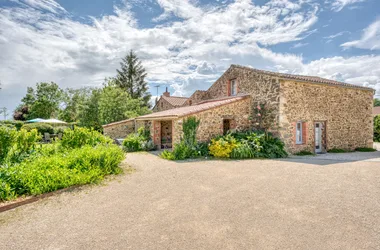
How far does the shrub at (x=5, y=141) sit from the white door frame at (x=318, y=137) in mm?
14714

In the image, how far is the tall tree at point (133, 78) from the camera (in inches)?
1291

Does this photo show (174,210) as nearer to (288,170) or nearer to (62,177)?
(62,177)

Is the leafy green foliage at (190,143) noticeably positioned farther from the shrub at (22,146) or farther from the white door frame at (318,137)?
the white door frame at (318,137)

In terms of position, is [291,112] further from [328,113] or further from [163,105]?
[163,105]

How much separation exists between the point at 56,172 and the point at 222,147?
7.08 metres

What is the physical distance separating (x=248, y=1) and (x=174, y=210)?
944 cm

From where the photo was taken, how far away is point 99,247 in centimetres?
305

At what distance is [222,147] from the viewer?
34.4 feet

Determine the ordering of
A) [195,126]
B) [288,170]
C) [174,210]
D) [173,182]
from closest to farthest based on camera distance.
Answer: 1. [174,210]
2. [173,182]
3. [288,170]
4. [195,126]

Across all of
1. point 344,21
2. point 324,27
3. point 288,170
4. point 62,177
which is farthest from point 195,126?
point 344,21

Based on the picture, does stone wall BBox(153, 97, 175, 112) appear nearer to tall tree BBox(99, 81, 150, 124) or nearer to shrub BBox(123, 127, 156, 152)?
tall tree BBox(99, 81, 150, 124)

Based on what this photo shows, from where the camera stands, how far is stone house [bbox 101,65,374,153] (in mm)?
11633

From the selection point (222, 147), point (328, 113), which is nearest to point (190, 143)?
point (222, 147)

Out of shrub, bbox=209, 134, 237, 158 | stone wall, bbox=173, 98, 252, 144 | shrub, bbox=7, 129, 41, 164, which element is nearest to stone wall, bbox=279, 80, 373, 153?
stone wall, bbox=173, 98, 252, 144
